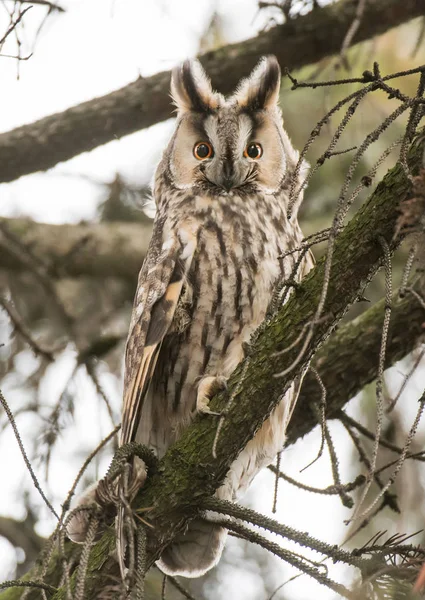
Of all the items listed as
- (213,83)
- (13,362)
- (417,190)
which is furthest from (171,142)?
(417,190)

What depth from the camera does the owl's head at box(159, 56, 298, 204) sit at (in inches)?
123

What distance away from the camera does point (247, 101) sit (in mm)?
3287

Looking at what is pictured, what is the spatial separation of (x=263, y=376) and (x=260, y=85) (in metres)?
1.70

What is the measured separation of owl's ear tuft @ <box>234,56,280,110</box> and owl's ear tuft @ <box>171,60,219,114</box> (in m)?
0.12

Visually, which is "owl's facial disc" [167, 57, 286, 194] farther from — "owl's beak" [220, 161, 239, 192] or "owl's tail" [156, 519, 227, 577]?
"owl's tail" [156, 519, 227, 577]

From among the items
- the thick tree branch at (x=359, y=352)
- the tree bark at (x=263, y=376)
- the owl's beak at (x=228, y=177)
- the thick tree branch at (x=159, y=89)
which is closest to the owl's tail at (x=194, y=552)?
the tree bark at (x=263, y=376)

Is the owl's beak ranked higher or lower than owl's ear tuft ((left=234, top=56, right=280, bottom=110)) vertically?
lower

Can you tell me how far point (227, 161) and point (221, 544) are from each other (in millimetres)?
1521

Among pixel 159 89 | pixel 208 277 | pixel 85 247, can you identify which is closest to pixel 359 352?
pixel 208 277

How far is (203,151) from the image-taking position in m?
3.23

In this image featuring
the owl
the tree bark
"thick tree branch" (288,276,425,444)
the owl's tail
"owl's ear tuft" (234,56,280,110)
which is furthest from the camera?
"owl's ear tuft" (234,56,280,110)

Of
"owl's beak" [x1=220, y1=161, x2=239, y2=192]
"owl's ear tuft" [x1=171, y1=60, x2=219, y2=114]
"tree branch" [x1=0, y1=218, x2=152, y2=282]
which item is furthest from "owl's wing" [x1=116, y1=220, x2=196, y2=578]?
"tree branch" [x1=0, y1=218, x2=152, y2=282]

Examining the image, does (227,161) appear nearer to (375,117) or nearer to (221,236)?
(221,236)

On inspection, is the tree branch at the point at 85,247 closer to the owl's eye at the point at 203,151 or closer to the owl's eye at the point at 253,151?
the owl's eye at the point at 203,151
